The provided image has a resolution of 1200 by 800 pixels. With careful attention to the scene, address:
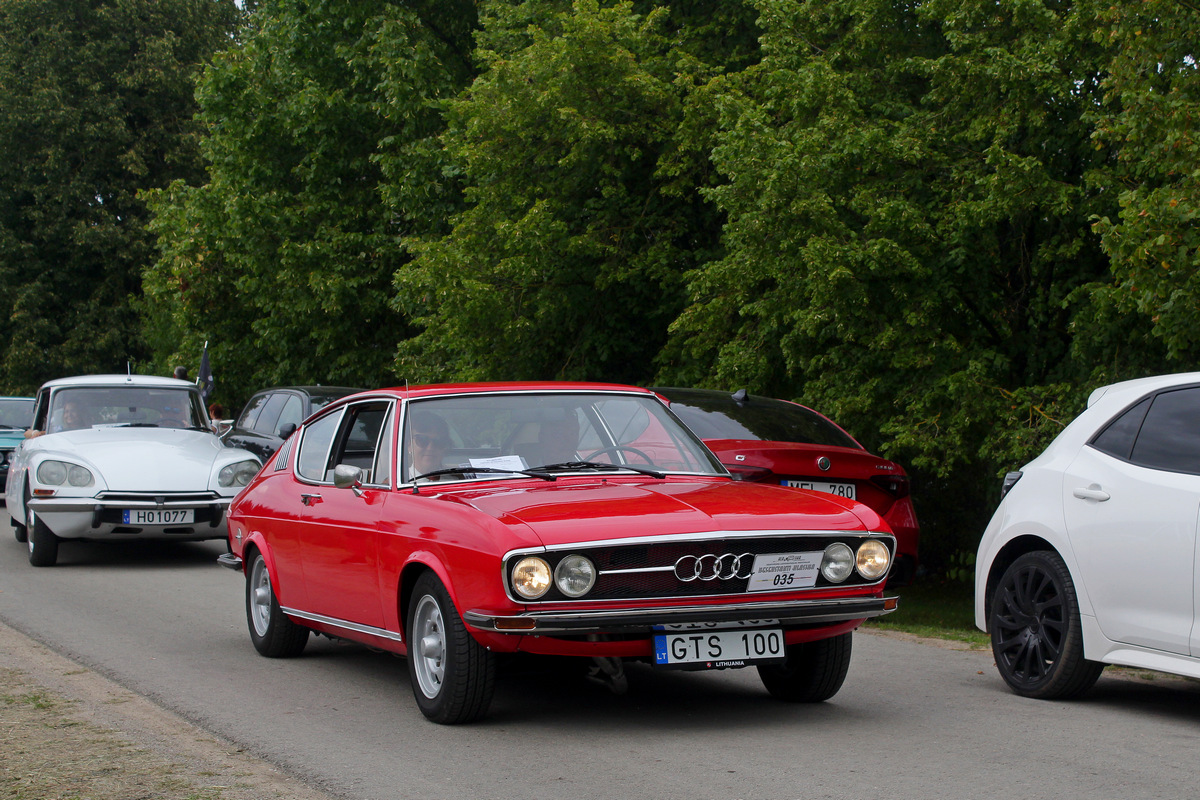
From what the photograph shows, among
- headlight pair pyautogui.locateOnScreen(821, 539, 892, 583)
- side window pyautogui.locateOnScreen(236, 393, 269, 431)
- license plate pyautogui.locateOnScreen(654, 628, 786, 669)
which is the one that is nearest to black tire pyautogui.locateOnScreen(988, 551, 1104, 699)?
headlight pair pyautogui.locateOnScreen(821, 539, 892, 583)

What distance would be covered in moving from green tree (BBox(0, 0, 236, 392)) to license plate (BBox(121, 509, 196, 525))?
33.9 metres

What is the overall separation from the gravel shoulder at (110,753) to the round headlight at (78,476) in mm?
6093

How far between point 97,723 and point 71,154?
42.6 m

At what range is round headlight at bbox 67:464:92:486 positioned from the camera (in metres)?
13.0

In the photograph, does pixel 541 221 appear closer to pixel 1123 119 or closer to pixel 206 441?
pixel 206 441

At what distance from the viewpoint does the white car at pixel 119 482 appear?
42.6 feet

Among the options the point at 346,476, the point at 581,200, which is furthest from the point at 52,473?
the point at 581,200

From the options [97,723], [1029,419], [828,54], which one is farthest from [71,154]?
[97,723]

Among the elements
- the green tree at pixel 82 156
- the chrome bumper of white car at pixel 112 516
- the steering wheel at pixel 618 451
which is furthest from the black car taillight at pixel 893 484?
the green tree at pixel 82 156

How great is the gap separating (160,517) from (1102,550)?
9.25 metres

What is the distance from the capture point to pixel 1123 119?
1041 cm

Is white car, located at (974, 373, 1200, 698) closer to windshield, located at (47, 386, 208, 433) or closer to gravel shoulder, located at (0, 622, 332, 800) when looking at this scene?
gravel shoulder, located at (0, 622, 332, 800)

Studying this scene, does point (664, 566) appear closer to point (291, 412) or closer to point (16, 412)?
point (291, 412)

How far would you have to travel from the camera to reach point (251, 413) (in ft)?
59.5
